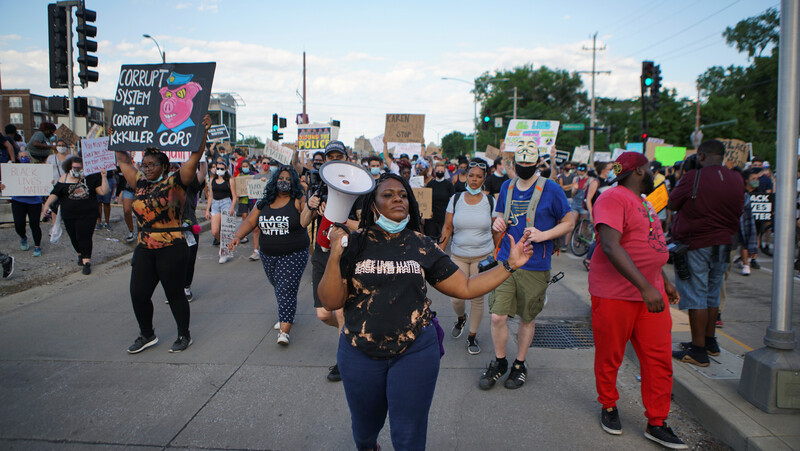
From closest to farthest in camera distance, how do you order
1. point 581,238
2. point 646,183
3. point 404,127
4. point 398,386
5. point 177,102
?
point 398,386
point 646,183
point 177,102
point 581,238
point 404,127

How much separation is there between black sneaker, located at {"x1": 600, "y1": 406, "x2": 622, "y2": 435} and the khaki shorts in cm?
94

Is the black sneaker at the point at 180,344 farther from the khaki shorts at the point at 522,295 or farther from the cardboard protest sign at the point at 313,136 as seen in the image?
the cardboard protest sign at the point at 313,136

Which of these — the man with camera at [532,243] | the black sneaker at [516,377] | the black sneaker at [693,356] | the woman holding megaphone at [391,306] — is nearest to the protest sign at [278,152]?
the man with camera at [532,243]

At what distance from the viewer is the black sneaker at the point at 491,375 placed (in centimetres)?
403

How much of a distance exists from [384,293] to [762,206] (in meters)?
8.67

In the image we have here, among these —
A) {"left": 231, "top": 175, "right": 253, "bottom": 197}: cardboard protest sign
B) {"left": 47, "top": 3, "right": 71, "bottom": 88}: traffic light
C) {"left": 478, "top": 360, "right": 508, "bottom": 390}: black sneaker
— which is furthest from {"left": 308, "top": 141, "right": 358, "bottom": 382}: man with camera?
{"left": 47, "top": 3, "right": 71, "bottom": 88}: traffic light

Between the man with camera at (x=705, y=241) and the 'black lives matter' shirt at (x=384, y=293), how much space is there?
2.95m

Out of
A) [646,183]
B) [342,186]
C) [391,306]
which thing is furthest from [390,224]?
[646,183]

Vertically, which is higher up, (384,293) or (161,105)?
(161,105)

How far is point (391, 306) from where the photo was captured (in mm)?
2336

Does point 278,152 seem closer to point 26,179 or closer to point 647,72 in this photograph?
point 26,179

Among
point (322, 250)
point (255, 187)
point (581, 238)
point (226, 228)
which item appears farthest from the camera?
point (581, 238)

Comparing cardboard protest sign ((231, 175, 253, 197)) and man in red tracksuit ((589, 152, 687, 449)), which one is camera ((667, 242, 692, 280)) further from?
cardboard protest sign ((231, 175, 253, 197))

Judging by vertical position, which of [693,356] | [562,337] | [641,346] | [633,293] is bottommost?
[562,337]
